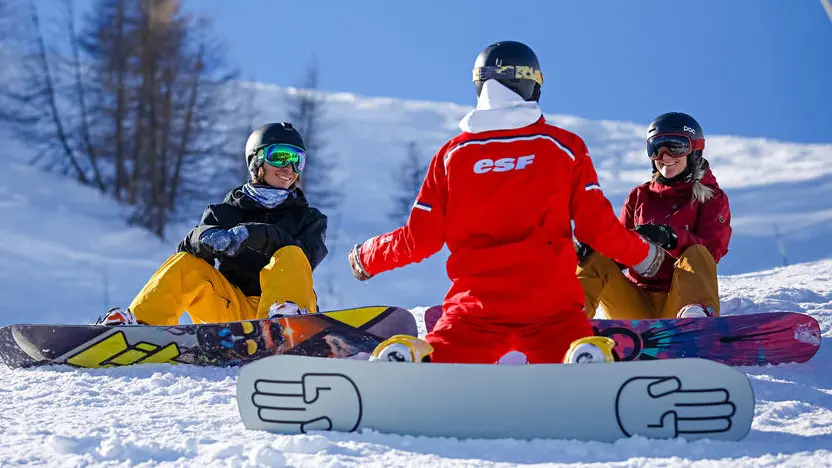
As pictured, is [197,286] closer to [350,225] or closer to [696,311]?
[696,311]

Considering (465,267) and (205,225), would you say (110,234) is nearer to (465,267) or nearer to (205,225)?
(205,225)

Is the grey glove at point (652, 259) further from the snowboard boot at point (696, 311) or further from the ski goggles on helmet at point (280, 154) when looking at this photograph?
the ski goggles on helmet at point (280, 154)

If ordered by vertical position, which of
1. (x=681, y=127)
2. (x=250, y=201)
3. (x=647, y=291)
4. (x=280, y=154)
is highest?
(x=681, y=127)

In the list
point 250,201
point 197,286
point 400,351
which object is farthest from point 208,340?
point 400,351

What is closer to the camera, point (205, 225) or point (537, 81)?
point (537, 81)

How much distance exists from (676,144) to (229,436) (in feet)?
10.5

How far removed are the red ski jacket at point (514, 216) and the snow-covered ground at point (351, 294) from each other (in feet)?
2.24

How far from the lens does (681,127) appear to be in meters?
5.09

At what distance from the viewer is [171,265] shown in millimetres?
4691

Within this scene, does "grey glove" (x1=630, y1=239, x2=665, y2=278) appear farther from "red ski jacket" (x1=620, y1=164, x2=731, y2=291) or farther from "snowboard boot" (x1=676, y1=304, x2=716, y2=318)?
"red ski jacket" (x1=620, y1=164, x2=731, y2=291)

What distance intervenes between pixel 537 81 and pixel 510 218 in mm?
625

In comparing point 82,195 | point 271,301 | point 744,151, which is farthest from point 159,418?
point 744,151

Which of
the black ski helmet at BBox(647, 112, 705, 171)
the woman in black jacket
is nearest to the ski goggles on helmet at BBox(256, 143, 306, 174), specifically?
the woman in black jacket

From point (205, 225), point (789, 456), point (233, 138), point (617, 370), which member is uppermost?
point (233, 138)
